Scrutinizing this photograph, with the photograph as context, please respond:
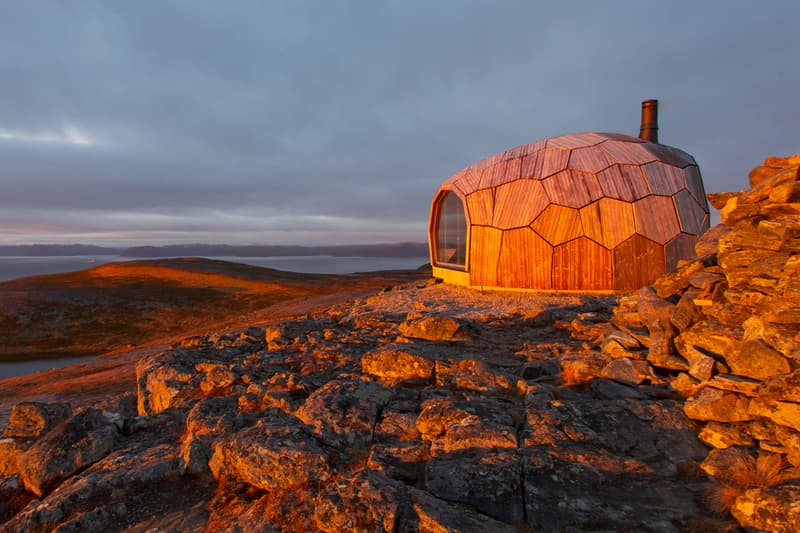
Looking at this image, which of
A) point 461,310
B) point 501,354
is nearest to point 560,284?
point 461,310

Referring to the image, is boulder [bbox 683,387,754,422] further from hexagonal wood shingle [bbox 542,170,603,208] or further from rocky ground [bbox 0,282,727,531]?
hexagonal wood shingle [bbox 542,170,603,208]

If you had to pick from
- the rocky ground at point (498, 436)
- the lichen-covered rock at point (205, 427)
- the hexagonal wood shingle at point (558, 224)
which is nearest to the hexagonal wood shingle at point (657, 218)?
the hexagonal wood shingle at point (558, 224)

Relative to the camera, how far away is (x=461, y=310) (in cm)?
1287

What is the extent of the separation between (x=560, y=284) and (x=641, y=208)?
160 inches

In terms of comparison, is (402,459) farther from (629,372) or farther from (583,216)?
(583,216)

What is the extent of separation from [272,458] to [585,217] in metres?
13.7

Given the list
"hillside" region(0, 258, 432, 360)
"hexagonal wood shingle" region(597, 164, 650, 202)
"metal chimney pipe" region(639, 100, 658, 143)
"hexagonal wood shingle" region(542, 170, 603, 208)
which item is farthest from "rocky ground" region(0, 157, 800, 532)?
"hillside" region(0, 258, 432, 360)

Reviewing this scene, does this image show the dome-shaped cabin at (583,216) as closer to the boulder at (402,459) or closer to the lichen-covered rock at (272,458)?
the boulder at (402,459)

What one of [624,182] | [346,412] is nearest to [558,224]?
[624,182]

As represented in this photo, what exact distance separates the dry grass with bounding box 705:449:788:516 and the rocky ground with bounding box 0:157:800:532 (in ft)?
0.05

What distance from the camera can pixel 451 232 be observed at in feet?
62.6

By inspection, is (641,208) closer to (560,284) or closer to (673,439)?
(560,284)

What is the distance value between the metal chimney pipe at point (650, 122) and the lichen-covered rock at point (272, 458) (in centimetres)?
2028

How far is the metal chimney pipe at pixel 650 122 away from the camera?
18.3 m
